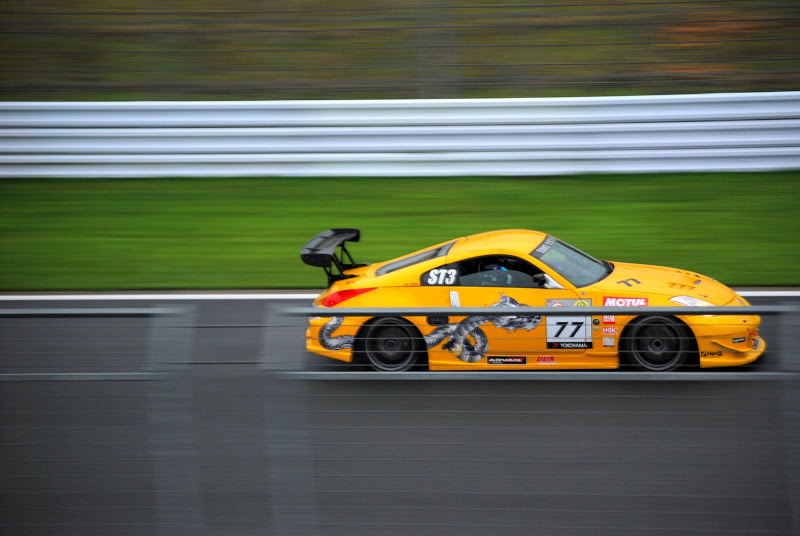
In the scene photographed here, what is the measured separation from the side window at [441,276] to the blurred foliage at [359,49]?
18.9ft

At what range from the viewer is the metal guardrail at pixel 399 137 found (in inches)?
404

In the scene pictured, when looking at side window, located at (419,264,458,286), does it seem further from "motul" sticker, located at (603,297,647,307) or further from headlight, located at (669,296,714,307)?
headlight, located at (669,296,714,307)

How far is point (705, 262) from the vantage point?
8812 mm

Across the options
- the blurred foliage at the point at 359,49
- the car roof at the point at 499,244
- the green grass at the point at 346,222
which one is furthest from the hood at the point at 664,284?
the blurred foliage at the point at 359,49

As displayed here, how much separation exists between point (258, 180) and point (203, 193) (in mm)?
750

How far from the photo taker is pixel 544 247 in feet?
22.3

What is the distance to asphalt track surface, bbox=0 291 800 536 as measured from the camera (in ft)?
9.58

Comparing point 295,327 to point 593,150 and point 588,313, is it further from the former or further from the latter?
point 593,150

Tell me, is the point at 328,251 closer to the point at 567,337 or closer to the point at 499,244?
the point at 499,244

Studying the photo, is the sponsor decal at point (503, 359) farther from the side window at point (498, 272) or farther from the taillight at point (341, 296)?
the taillight at point (341, 296)

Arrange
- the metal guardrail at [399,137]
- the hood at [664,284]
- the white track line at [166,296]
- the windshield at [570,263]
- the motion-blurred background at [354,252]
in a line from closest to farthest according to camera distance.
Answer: the motion-blurred background at [354,252] < the hood at [664,284] < the windshield at [570,263] < the white track line at [166,296] < the metal guardrail at [399,137]

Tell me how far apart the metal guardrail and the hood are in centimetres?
381

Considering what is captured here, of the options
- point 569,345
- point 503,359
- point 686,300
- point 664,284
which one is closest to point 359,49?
point 664,284

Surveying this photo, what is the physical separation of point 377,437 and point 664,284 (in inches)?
164
